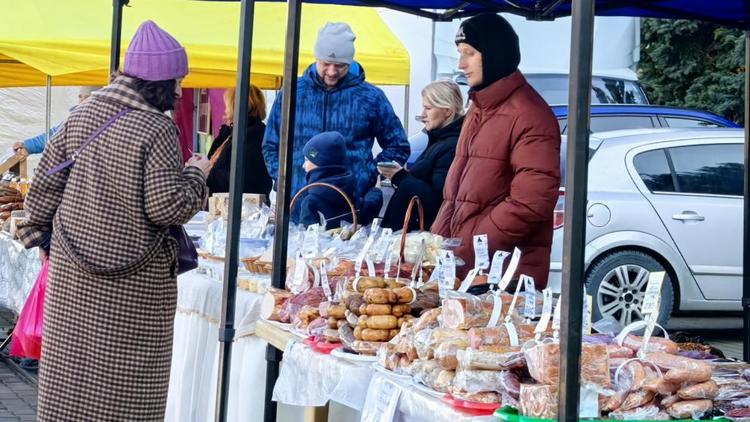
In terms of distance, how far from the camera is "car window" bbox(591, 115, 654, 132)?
1100 centimetres

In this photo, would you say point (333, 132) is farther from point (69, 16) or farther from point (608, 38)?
point (608, 38)

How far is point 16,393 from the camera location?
7.34 m

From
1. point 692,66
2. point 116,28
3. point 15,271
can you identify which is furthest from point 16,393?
point 692,66

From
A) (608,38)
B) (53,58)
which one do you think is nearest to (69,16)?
(53,58)

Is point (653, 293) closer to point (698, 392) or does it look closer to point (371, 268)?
point (698, 392)

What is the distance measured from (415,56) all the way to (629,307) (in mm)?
4051

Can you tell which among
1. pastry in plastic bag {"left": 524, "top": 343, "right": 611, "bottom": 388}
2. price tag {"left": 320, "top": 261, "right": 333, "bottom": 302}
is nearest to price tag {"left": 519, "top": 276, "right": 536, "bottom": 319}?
pastry in plastic bag {"left": 524, "top": 343, "right": 611, "bottom": 388}

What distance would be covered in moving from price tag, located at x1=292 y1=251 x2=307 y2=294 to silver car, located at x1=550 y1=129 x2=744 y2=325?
4.74m

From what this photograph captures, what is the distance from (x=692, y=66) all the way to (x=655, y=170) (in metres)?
8.34

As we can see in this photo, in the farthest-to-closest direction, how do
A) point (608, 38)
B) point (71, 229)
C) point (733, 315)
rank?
point (608, 38) < point (733, 315) < point (71, 229)

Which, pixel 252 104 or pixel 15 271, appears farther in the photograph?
pixel 15 271

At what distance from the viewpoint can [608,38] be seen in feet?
43.2

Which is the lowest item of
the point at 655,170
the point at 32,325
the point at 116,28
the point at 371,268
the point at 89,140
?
the point at 32,325

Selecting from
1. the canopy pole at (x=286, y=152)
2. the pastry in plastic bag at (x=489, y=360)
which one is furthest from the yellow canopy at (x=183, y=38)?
the pastry in plastic bag at (x=489, y=360)
